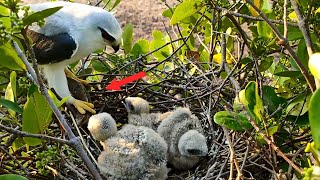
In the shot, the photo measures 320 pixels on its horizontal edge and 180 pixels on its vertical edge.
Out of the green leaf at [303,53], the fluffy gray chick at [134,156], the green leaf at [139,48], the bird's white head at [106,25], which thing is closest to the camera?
the green leaf at [303,53]

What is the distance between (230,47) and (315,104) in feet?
3.94

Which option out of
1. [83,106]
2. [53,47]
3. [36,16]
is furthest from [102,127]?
[36,16]

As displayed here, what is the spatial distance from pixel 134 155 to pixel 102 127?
11 centimetres

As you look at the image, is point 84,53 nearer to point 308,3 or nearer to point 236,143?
point 236,143

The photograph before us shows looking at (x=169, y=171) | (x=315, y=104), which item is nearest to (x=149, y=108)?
(x=169, y=171)

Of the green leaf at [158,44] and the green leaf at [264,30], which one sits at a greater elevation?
the green leaf at [264,30]

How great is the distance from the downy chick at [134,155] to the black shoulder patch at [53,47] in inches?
11.3

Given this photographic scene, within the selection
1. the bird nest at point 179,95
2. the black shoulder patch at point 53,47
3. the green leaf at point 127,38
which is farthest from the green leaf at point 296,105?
the green leaf at point 127,38

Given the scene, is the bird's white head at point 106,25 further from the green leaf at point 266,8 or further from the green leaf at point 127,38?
the green leaf at point 266,8

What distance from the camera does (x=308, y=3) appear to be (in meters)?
1.22

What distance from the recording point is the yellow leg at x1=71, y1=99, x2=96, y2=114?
5.47 ft

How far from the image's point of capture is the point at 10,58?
3.60ft

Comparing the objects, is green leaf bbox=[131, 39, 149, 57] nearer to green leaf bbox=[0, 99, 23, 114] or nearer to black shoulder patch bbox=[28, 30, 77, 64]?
black shoulder patch bbox=[28, 30, 77, 64]

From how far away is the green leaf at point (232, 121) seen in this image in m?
1.10
